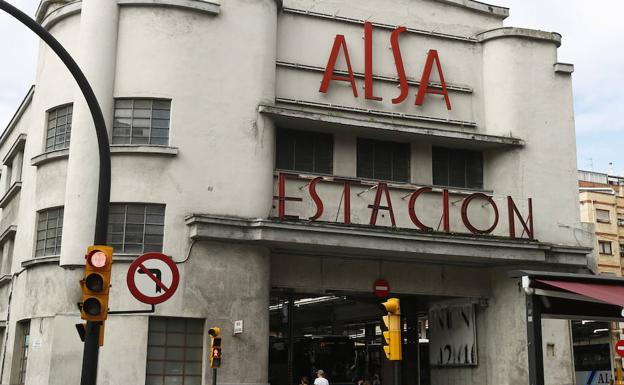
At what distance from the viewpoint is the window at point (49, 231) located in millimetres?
21797

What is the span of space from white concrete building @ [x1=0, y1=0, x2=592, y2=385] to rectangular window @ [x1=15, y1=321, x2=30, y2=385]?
0.10 m

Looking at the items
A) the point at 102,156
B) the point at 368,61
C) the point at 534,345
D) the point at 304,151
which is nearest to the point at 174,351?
the point at 304,151

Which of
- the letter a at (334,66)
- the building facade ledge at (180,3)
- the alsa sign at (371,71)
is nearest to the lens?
the building facade ledge at (180,3)

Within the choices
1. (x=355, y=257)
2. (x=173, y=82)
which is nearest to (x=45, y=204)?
(x=173, y=82)

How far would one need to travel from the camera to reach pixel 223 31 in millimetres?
22562

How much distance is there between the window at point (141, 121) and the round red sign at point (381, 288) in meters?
7.37

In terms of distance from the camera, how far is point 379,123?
2380 centimetres

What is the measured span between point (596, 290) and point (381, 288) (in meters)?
→ 11.5

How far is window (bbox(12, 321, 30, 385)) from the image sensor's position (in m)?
22.3

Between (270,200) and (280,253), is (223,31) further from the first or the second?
(280,253)

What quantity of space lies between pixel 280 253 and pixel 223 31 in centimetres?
642

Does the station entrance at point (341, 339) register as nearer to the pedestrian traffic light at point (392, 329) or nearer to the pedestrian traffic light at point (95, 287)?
the pedestrian traffic light at point (392, 329)

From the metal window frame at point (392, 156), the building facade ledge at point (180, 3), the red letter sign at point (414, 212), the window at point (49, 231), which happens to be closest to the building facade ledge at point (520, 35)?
the metal window frame at point (392, 156)

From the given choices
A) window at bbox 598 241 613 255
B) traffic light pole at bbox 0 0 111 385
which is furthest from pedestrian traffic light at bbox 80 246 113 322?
window at bbox 598 241 613 255
